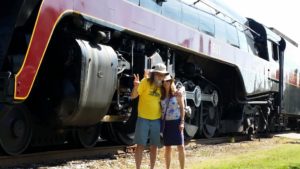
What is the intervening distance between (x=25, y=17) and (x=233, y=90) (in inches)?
355

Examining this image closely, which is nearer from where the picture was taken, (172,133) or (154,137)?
(154,137)

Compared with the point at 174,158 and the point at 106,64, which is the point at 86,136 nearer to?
the point at 174,158

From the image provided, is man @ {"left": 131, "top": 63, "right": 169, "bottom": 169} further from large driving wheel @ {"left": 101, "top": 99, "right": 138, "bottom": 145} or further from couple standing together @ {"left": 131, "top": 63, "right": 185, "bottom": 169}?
large driving wheel @ {"left": 101, "top": 99, "right": 138, "bottom": 145}

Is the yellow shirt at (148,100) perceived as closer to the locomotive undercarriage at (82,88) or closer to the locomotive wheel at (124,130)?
the locomotive undercarriage at (82,88)

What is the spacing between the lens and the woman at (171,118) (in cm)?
715

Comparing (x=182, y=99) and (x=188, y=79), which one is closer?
(x=182, y=99)

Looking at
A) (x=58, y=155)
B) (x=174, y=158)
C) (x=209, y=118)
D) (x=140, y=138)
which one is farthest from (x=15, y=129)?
(x=209, y=118)

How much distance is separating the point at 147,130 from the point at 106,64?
4.43 feet

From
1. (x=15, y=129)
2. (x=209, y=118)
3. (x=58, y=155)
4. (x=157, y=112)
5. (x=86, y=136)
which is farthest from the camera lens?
(x=209, y=118)

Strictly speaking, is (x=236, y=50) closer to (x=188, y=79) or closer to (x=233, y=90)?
(x=233, y=90)

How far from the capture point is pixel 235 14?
15797 mm

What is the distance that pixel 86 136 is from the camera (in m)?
9.00

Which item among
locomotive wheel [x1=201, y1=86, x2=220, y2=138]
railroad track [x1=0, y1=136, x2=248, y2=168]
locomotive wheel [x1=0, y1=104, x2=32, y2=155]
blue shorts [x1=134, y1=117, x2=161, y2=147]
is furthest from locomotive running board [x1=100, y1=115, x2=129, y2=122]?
locomotive wheel [x1=201, y1=86, x2=220, y2=138]

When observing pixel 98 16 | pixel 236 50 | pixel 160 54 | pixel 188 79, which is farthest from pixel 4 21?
pixel 236 50
